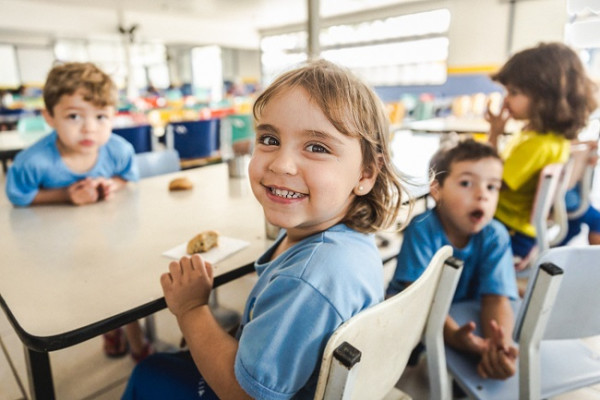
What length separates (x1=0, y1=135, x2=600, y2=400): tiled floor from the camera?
147 cm

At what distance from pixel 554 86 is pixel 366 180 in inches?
53.4

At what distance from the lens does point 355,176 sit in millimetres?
768

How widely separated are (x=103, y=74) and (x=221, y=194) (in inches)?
25.2

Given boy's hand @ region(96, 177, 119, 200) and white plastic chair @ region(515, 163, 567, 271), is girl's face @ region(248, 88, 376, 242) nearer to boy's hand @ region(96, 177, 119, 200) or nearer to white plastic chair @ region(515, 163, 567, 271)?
boy's hand @ region(96, 177, 119, 200)

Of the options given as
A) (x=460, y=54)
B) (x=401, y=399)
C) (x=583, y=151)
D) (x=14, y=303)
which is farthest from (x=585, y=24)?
(x=14, y=303)

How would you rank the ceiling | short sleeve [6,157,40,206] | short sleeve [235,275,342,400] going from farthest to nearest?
the ceiling, short sleeve [6,157,40,206], short sleeve [235,275,342,400]

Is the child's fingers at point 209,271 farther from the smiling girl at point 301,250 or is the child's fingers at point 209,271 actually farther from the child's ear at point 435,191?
the child's ear at point 435,191

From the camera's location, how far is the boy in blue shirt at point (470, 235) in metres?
1.21

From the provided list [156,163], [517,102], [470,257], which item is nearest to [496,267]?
[470,257]

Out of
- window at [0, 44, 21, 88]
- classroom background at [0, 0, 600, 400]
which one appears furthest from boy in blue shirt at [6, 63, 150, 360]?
window at [0, 44, 21, 88]

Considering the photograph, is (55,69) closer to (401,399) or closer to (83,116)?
(83,116)

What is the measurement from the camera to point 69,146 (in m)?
1.55

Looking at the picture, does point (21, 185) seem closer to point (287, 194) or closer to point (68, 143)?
point (68, 143)

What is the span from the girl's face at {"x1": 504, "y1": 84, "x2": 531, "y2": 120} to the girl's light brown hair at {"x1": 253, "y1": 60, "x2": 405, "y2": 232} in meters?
1.24
